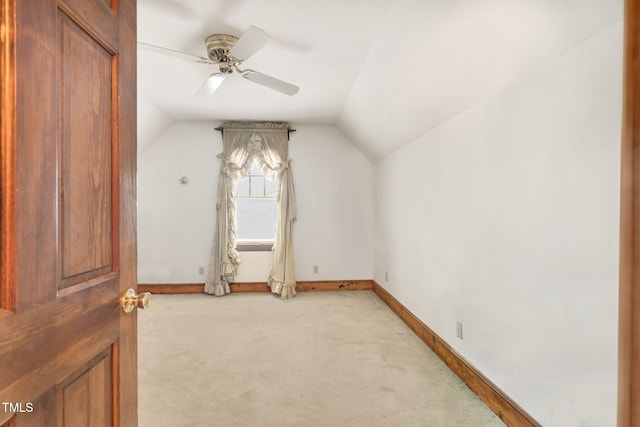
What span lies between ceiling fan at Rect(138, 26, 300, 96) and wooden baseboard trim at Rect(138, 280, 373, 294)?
291 cm

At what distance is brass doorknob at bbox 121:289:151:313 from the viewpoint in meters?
0.97

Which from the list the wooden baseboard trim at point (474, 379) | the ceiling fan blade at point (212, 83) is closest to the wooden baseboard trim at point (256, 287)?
the wooden baseboard trim at point (474, 379)

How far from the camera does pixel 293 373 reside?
8.23 ft

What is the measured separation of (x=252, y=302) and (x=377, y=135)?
8.62ft

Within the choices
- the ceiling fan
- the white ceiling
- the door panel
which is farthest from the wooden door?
the white ceiling

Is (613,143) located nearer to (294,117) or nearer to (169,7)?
(169,7)

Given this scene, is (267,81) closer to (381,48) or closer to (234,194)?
(381,48)

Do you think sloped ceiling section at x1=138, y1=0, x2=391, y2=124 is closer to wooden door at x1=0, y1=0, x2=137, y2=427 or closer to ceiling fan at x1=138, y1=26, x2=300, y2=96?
ceiling fan at x1=138, y1=26, x2=300, y2=96

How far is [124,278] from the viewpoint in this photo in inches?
38.9

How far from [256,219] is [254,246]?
408mm

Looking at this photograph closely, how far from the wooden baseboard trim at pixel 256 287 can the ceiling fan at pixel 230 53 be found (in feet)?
9.55

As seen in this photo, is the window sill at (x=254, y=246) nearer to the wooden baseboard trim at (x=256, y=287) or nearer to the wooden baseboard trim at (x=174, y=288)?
the wooden baseboard trim at (x=256, y=287)

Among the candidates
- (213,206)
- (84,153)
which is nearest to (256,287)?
(213,206)

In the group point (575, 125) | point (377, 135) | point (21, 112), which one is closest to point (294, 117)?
point (377, 135)
